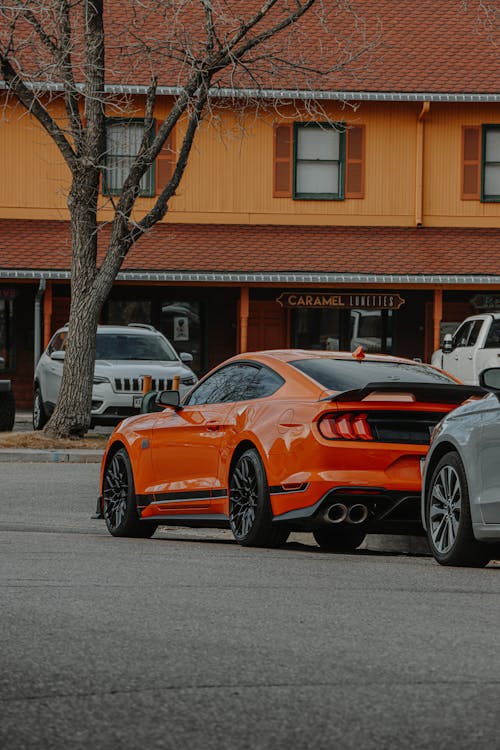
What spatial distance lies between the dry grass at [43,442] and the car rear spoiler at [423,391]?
12083 mm

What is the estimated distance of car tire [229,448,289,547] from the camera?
1068 centimetres

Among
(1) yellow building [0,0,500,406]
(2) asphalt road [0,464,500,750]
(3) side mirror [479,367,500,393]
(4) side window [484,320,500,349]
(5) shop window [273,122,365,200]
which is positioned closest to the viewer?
(2) asphalt road [0,464,500,750]

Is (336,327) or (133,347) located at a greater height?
(336,327)

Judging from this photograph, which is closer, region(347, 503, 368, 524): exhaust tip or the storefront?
region(347, 503, 368, 524): exhaust tip

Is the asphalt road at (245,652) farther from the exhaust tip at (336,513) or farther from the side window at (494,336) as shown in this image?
the side window at (494,336)

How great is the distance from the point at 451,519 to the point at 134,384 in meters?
15.2

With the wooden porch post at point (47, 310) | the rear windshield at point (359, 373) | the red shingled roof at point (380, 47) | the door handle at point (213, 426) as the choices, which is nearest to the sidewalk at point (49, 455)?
the wooden porch post at point (47, 310)

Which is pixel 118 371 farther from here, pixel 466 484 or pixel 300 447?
pixel 466 484

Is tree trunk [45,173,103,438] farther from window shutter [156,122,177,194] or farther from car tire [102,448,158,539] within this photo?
car tire [102,448,158,539]

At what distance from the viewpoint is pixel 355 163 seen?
33344mm

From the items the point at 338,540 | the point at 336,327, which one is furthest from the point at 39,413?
the point at 338,540

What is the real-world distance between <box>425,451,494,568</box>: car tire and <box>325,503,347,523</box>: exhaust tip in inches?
28.9

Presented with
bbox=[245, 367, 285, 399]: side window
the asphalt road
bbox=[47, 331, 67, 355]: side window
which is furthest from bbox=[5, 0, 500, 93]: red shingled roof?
the asphalt road

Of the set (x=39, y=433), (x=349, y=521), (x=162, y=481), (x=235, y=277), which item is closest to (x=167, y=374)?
(x=39, y=433)
